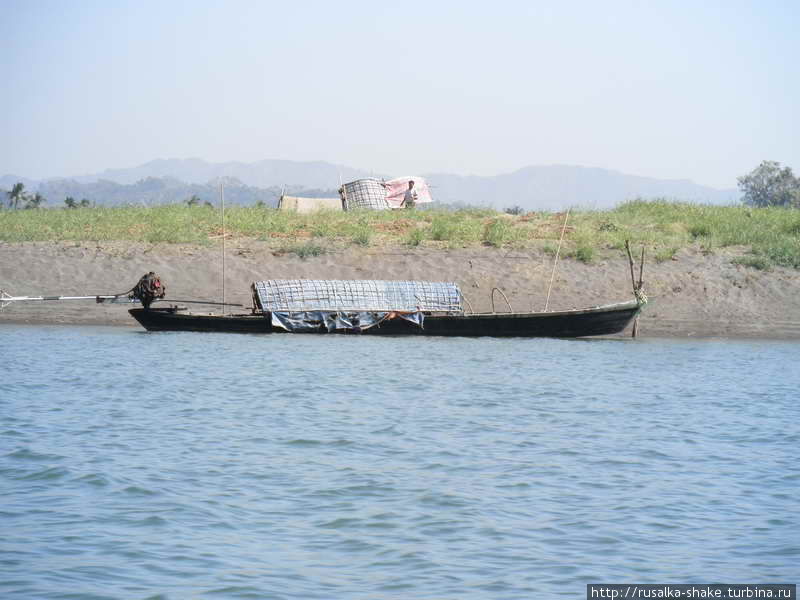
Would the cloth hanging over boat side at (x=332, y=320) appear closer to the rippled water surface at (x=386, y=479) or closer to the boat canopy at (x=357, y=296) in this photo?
the boat canopy at (x=357, y=296)

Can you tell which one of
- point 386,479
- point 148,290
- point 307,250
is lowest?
point 386,479

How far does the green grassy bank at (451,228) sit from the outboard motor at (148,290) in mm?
5764

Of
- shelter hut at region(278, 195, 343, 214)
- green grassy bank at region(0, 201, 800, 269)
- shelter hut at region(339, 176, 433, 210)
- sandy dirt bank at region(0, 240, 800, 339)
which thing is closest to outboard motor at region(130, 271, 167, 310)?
sandy dirt bank at region(0, 240, 800, 339)

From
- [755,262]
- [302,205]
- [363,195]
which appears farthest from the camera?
[363,195]

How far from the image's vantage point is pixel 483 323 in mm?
22641

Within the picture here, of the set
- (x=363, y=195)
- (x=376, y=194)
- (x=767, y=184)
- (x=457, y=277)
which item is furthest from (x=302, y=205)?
(x=767, y=184)

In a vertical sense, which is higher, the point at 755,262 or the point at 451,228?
the point at 451,228

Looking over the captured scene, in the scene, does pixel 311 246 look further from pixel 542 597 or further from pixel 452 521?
pixel 542 597

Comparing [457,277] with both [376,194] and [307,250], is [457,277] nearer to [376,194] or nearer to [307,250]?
[307,250]

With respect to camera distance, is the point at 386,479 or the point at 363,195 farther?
the point at 363,195

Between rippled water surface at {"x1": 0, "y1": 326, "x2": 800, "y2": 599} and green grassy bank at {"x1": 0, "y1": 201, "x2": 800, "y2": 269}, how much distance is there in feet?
31.7

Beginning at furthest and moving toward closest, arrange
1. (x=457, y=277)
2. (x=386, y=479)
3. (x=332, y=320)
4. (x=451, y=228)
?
(x=451, y=228) → (x=457, y=277) → (x=332, y=320) → (x=386, y=479)

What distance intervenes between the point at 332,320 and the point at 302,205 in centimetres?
1133

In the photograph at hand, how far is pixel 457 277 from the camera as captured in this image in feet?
87.7
